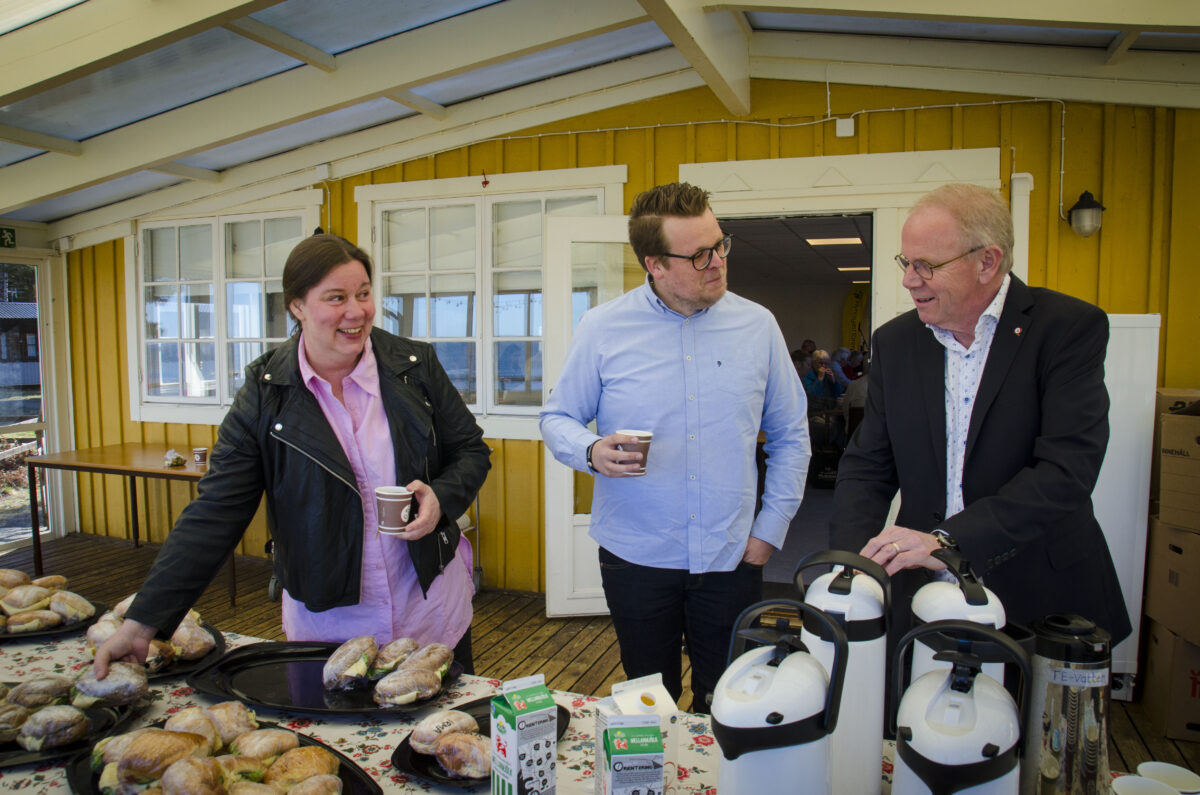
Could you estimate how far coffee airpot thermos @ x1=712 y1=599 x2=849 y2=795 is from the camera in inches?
33.7

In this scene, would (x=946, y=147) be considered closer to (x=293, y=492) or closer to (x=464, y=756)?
(x=293, y=492)

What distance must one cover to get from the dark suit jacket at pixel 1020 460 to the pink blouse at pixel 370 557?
99 cm

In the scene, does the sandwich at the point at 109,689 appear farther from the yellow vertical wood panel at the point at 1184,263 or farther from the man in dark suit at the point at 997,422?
the yellow vertical wood panel at the point at 1184,263

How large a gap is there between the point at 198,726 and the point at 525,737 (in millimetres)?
551

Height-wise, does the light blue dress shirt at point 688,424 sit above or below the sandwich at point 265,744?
above

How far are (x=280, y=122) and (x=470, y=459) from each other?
2980mm

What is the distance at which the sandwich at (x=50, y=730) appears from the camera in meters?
1.24

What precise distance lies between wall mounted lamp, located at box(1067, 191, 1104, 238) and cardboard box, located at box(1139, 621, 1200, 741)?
1.78 meters

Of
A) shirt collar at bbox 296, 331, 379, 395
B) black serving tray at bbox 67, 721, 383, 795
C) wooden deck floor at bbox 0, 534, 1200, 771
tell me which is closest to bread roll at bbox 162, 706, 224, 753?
black serving tray at bbox 67, 721, 383, 795

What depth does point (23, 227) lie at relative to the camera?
5.91m

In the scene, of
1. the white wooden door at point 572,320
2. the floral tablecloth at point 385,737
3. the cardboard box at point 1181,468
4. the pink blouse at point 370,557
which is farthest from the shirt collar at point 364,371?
the cardboard box at point 1181,468

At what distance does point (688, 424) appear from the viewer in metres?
1.96

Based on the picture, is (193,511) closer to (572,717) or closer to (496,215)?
(572,717)

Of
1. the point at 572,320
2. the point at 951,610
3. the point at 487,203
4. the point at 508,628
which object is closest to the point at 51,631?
the point at 951,610
